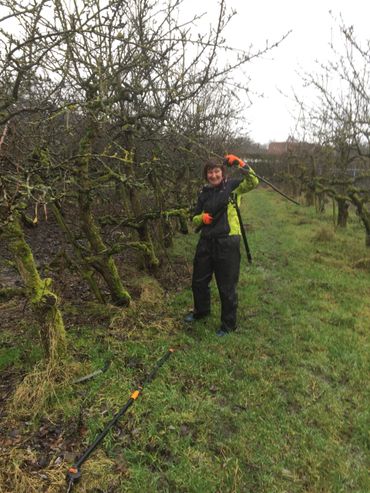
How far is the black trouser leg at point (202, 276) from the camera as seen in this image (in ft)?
16.5

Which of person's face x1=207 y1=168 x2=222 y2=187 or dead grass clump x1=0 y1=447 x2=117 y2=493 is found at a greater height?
person's face x1=207 y1=168 x2=222 y2=187

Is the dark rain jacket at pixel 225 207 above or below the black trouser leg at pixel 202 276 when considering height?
above

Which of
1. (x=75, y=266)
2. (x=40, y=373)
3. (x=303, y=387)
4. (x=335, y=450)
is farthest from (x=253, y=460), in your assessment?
(x=75, y=266)

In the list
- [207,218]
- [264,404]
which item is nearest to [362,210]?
[207,218]

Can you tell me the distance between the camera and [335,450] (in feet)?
10.5

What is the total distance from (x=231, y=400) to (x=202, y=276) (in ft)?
5.72

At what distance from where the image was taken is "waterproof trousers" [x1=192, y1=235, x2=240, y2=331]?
15.9ft

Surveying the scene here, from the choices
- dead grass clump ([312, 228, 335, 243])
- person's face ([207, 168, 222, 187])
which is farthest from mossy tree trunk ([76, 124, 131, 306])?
dead grass clump ([312, 228, 335, 243])

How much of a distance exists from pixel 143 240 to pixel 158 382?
10.1 feet

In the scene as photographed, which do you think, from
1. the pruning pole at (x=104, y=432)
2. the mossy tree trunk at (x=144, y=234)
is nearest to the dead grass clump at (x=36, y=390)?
the pruning pole at (x=104, y=432)

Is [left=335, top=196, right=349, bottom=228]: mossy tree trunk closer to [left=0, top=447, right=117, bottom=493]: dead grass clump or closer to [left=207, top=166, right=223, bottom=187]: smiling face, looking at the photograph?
[left=207, top=166, right=223, bottom=187]: smiling face

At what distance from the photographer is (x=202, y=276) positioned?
5.12m

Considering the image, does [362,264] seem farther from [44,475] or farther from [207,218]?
[44,475]

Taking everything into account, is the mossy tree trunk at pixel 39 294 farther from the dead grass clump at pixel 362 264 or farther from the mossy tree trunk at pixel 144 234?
the dead grass clump at pixel 362 264
